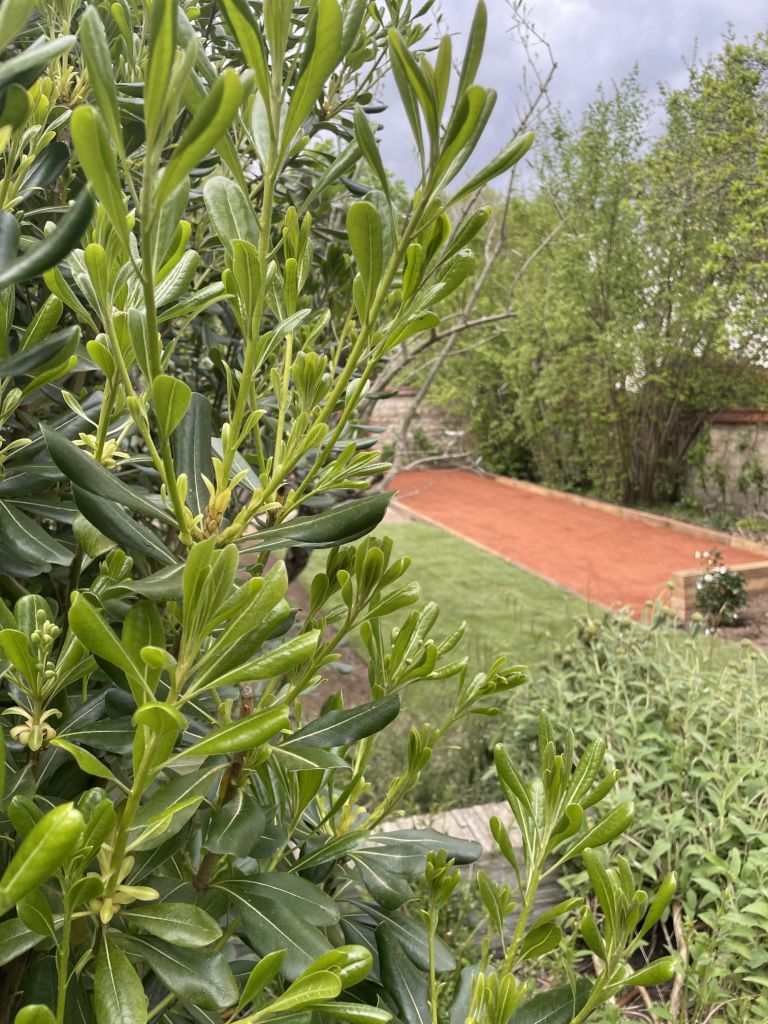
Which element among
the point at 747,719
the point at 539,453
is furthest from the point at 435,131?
the point at 539,453

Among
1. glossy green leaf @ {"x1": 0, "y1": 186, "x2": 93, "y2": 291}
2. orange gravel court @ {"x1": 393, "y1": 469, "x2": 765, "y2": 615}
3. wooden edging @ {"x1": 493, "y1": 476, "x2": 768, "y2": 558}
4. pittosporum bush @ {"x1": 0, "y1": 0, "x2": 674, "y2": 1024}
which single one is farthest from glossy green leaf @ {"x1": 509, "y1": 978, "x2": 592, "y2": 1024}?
wooden edging @ {"x1": 493, "y1": 476, "x2": 768, "y2": 558}

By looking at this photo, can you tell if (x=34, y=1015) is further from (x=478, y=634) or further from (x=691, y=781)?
(x=478, y=634)

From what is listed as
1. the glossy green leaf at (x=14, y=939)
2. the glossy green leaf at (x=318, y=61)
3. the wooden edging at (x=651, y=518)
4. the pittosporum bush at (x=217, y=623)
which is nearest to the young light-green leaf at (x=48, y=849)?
the pittosporum bush at (x=217, y=623)

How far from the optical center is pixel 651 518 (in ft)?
37.9

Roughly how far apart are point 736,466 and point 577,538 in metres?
3.48

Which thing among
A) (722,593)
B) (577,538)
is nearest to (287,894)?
(722,593)

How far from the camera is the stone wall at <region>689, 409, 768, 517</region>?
36.9 ft

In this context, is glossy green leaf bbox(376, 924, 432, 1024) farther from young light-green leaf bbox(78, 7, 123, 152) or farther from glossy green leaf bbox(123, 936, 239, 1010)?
young light-green leaf bbox(78, 7, 123, 152)

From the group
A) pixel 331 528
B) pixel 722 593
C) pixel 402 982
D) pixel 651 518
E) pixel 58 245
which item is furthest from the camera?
pixel 651 518

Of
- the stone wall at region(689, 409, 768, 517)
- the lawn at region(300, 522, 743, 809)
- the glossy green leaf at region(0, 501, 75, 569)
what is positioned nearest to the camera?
the glossy green leaf at region(0, 501, 75, 569)

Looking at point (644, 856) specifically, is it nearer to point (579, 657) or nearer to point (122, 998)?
point (579, 657)

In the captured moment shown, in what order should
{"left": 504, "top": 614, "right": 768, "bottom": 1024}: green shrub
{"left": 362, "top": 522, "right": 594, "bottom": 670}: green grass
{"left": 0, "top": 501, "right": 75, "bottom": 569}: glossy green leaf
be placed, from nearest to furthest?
{"left": 0, "top": 501, "right": 75, "bottom": 569}: glossy green leaf
{"left": 504, "top": 614, "right": 768, "bottom": 1024}: green shrub
{"left": 362, "top": 522, "right": 594, "bottom": 670}: green grass

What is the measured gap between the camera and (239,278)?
48 centimetres

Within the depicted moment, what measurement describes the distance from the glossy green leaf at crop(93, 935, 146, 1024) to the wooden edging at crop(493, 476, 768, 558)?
1023 centimetres
